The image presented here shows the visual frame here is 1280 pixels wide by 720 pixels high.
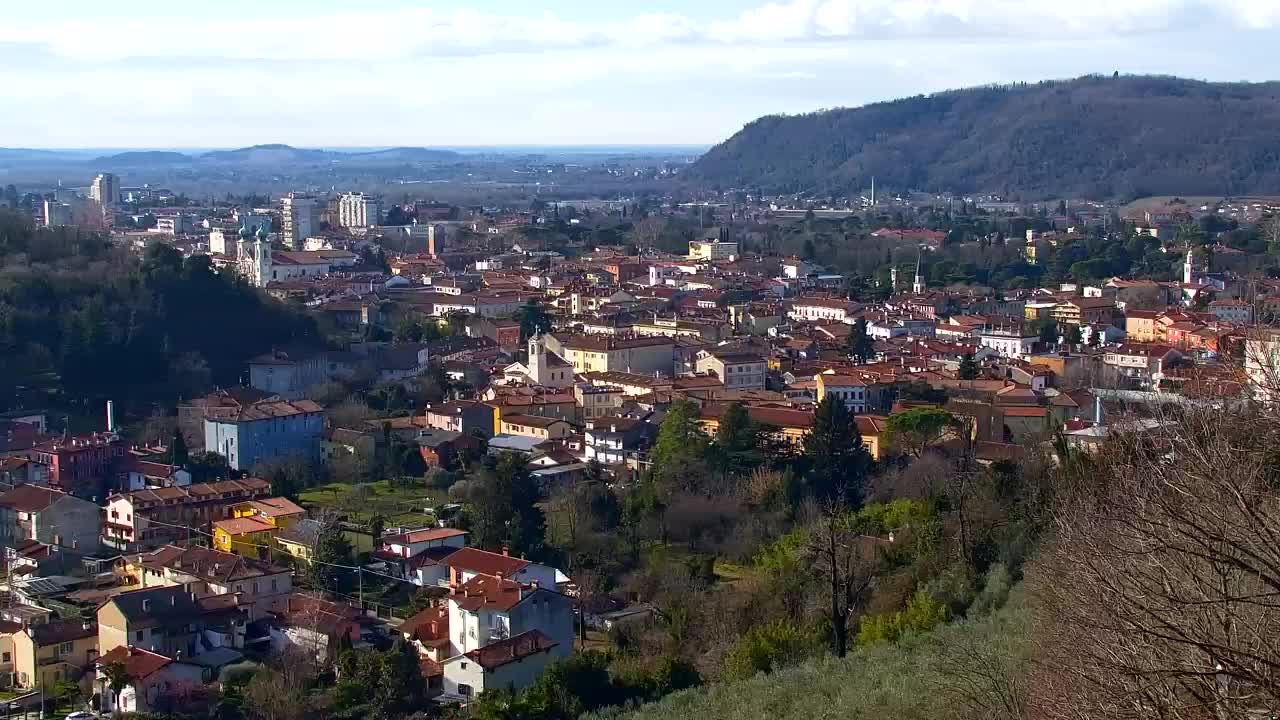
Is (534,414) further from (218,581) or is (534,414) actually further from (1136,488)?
(1136,488)

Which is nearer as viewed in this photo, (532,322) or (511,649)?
(511,649)

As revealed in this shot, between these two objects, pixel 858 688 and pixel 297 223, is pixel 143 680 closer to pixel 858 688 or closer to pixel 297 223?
pixel 858 688

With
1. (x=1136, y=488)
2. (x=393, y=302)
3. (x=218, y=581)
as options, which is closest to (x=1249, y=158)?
(x=393, y=302)

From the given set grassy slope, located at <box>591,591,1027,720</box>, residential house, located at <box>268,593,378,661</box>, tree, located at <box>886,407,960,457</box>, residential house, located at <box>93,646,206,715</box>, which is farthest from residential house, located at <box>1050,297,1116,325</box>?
residential house, located at <box>93,646,206,715</box>

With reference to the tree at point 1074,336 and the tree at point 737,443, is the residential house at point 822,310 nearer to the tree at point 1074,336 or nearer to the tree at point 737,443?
the tree at point 1074,336

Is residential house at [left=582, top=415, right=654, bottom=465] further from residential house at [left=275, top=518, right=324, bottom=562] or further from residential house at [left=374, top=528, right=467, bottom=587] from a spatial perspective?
residential house at [left=275, top=518, right=324, bottom=562]

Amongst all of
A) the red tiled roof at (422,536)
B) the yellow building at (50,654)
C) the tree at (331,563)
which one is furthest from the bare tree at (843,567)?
the yellow building at (50,654)

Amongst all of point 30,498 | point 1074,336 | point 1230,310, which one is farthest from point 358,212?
point 30,498
